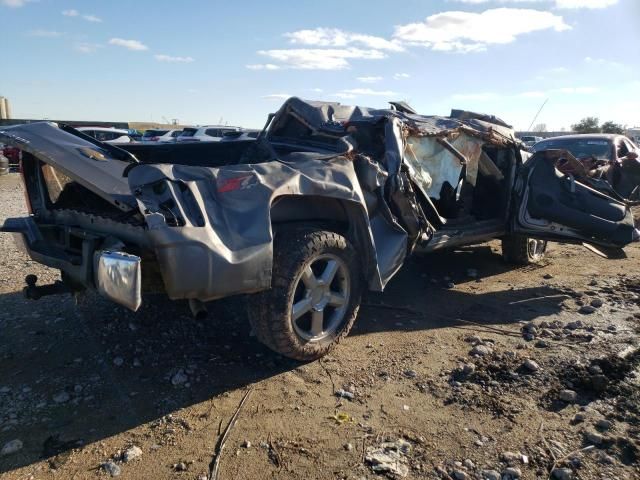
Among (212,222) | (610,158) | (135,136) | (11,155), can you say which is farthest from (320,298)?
(135,136)

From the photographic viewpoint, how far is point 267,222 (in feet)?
10.0

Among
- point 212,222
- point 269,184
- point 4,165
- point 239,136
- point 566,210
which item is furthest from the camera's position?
point 4,165

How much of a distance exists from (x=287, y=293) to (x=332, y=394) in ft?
2.30

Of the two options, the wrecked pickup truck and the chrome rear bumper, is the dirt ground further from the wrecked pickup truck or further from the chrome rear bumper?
the chrome rear bumper

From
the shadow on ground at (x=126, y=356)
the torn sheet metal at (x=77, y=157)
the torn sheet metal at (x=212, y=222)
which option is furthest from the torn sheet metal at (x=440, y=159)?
the torn sheet metal at (x=77, y=157)

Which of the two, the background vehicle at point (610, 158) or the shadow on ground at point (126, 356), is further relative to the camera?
the background vehicle at point (610, 158)

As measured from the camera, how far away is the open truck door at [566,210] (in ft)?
17.4

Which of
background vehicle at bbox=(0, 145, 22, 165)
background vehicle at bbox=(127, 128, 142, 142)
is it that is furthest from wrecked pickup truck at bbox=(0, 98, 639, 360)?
background vehicle at bbox=(0, 145, 22, 165)

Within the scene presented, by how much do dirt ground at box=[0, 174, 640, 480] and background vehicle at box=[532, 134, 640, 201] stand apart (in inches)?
169

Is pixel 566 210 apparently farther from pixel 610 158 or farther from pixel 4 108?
pixel 4 108

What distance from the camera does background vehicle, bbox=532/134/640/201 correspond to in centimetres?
864

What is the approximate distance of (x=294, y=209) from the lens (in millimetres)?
3654

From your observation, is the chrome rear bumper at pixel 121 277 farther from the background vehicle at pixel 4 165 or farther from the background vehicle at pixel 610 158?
the background vehicle at pixel 4 165

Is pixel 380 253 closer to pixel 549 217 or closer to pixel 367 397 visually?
pixel 367 397
